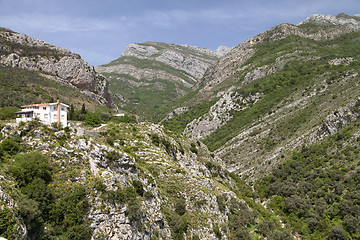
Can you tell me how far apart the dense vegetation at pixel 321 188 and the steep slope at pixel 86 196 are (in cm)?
2114

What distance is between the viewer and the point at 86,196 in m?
22.4

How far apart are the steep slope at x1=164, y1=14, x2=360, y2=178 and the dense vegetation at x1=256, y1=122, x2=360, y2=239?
659 cm

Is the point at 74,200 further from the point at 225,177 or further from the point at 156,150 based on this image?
the point at 225,177

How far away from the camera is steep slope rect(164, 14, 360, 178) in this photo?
82312mm

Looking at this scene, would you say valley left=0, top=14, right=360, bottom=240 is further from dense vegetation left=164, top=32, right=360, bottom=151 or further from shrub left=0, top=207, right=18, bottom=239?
dense vegetation left=164, top=32, right=360, bottom=151

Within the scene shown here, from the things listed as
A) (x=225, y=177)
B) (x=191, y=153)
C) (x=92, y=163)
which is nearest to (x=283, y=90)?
(x=225, y=177)

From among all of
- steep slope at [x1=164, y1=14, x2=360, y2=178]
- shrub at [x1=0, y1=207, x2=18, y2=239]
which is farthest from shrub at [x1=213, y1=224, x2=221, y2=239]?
steep slope at [x1=164, y1=14, x2=360, y2=178]

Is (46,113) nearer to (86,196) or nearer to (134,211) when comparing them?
(86,196)

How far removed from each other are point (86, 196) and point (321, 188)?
55889mm

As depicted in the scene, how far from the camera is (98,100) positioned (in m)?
124

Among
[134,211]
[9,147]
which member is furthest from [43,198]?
[134,211]

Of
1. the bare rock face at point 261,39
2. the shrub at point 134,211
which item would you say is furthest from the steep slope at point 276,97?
the shrub at point 134,211

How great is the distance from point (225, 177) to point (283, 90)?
76.2 meters

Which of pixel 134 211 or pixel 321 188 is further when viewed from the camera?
pixel 321 188
